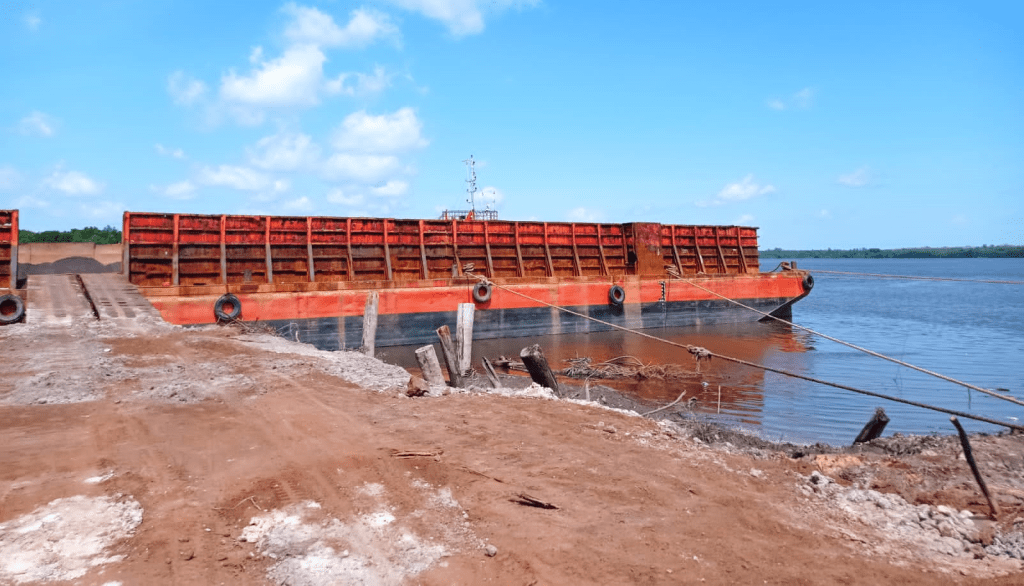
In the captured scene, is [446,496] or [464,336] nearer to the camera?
[446,496]

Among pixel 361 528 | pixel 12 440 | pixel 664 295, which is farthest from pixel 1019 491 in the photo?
pixel 664 295

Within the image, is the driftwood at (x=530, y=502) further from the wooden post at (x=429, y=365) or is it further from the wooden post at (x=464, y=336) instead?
the wooden post at (x=464, y=336)

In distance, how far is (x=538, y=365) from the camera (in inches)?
309

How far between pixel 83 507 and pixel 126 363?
14.8 feet

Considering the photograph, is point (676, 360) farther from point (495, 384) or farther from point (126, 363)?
point (126, 363)

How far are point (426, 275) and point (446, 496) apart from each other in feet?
42.6

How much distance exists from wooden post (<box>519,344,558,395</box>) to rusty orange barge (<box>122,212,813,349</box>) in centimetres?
446

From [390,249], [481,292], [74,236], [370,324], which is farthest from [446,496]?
[74,236]

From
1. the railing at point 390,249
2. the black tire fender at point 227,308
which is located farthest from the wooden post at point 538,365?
the railing at point 390,249

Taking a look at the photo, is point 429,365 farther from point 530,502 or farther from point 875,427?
point 875,427

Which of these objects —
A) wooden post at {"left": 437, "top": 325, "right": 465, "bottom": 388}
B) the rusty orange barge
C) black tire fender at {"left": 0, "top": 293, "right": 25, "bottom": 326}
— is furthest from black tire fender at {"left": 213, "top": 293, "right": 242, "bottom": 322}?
wooden post at {"left": 437, "top": 325, "right": 465, "bottom": 388}

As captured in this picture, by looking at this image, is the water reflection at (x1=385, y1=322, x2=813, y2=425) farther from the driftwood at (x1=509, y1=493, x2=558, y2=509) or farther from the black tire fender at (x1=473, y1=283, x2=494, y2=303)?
the driftwood at (x1=509, y1=493, x2=558, y2=509)

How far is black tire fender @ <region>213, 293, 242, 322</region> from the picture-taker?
13.6 meters

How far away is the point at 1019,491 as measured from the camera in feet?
14.5
